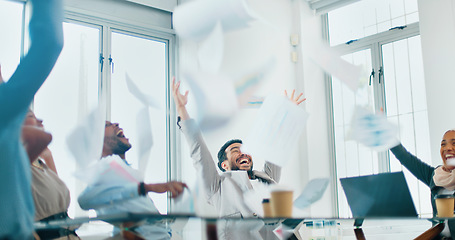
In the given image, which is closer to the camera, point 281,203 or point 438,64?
point 281,203

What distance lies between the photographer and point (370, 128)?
136cm

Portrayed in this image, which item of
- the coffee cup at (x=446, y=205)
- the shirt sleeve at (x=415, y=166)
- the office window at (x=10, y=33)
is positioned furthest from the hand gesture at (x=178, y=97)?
the office window at (x=10, y=33)

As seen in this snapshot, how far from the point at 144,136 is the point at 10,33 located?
2.59m

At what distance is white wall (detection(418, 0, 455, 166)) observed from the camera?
11.8 feet

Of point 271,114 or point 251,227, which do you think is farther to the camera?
point 251,227

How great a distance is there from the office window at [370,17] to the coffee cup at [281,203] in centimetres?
334

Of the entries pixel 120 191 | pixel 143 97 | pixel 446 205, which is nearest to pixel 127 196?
pixel 120 191

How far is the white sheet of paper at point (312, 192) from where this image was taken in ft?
4.25

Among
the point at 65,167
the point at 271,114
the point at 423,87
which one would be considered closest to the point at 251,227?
the point at 271,114

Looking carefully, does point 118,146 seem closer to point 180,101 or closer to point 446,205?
point 180,101

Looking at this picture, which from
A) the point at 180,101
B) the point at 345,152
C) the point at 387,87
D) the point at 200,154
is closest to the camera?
the point at 180,101

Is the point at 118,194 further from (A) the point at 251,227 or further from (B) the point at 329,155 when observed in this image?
(B) the point at 329,155

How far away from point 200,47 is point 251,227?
634 millimetres

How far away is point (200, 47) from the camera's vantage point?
3.30 ft
